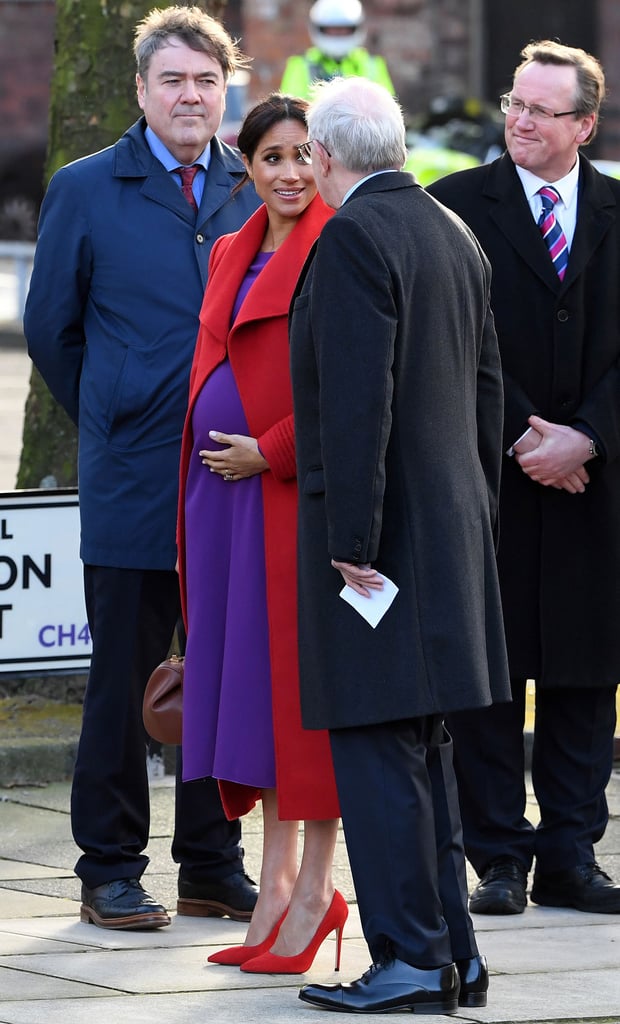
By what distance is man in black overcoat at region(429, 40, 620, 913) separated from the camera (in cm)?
538

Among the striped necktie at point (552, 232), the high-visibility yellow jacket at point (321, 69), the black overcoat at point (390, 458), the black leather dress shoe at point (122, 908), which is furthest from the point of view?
the high-visibility yellow jacket at point (321, 69)

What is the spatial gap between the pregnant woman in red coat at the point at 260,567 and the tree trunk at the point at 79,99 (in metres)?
2.57

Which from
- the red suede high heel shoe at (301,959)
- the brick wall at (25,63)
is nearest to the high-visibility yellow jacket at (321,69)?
the red suede high heel shoe at (301,959)

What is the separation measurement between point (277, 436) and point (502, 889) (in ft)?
4.79

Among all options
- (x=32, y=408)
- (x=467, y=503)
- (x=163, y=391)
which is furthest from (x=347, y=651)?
(x=32, y=408)

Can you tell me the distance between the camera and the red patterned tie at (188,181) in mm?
5348

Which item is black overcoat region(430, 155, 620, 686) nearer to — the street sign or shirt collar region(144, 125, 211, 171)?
shirt collar region(144, 125, 211, 171)

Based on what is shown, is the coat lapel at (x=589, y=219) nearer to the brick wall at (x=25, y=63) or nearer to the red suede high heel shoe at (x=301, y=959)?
the red suede high heel shoe at (x=301, y=959)

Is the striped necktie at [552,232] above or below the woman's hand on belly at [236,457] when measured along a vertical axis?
above

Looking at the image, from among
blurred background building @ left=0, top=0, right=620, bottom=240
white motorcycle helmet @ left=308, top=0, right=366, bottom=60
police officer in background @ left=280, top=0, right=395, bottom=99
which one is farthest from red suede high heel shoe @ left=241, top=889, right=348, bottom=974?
blurred background building @ left=0, top=0, right=620, bottom=240

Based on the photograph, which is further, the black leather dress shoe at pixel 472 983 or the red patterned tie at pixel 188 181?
the red patterned tie at pixel 188 181

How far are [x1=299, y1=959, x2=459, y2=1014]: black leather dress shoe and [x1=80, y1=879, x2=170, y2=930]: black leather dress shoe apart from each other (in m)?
0.95

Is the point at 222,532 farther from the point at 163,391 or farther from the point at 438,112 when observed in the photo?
the point at 438,112

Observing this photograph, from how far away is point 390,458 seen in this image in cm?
422
